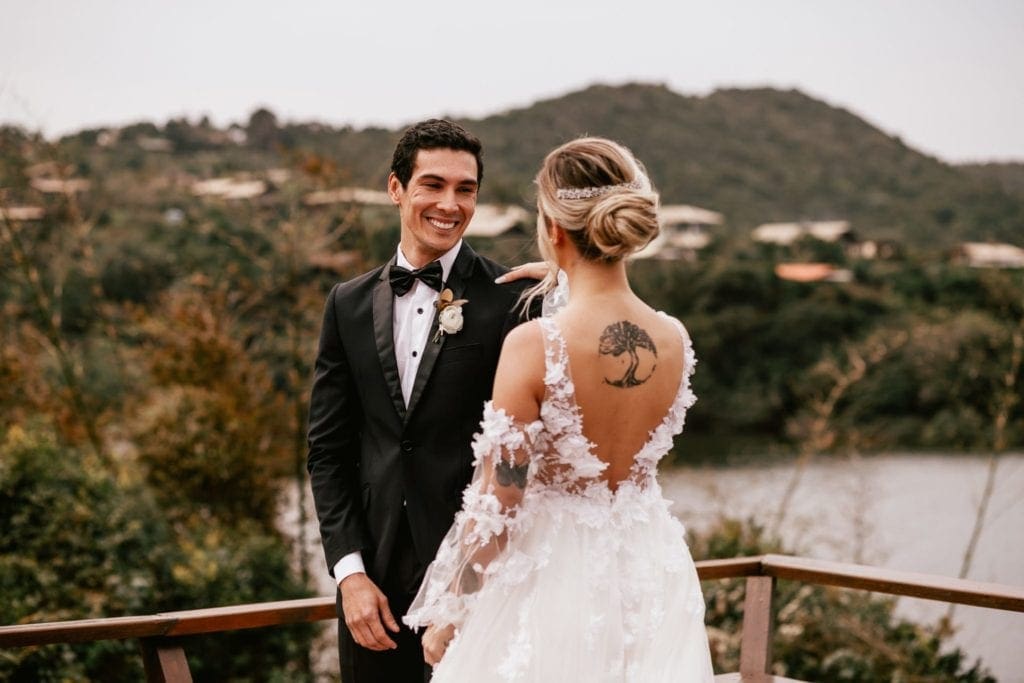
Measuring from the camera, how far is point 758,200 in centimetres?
3425

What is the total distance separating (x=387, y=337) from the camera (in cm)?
205

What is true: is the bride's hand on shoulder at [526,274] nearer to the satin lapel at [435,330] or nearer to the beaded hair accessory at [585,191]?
the satin lapel at [435,330]

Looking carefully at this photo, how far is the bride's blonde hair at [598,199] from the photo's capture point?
169cm

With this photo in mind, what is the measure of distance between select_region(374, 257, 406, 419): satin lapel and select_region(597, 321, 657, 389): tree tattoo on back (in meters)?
0.54

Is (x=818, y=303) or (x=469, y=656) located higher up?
(x=469, y=656)

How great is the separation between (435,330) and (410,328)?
83 millimetres

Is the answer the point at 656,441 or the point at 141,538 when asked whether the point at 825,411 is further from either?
the point at 656,441

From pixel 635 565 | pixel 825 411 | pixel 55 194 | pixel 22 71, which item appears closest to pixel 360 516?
pixel 635 565

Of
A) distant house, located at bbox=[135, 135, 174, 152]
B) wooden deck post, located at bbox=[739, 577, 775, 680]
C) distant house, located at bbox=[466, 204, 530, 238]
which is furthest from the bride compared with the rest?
distant house, located at bbox=[135, 135, 174, 152]

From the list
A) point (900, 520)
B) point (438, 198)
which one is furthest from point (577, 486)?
point (900, 520)

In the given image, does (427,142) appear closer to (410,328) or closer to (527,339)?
(410,328)

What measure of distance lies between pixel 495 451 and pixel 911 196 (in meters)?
36.3

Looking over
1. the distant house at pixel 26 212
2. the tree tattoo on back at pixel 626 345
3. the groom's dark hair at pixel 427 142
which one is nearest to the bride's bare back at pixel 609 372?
the tree tattoo on back at pixel 626 345

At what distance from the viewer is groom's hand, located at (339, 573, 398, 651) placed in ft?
6.39
